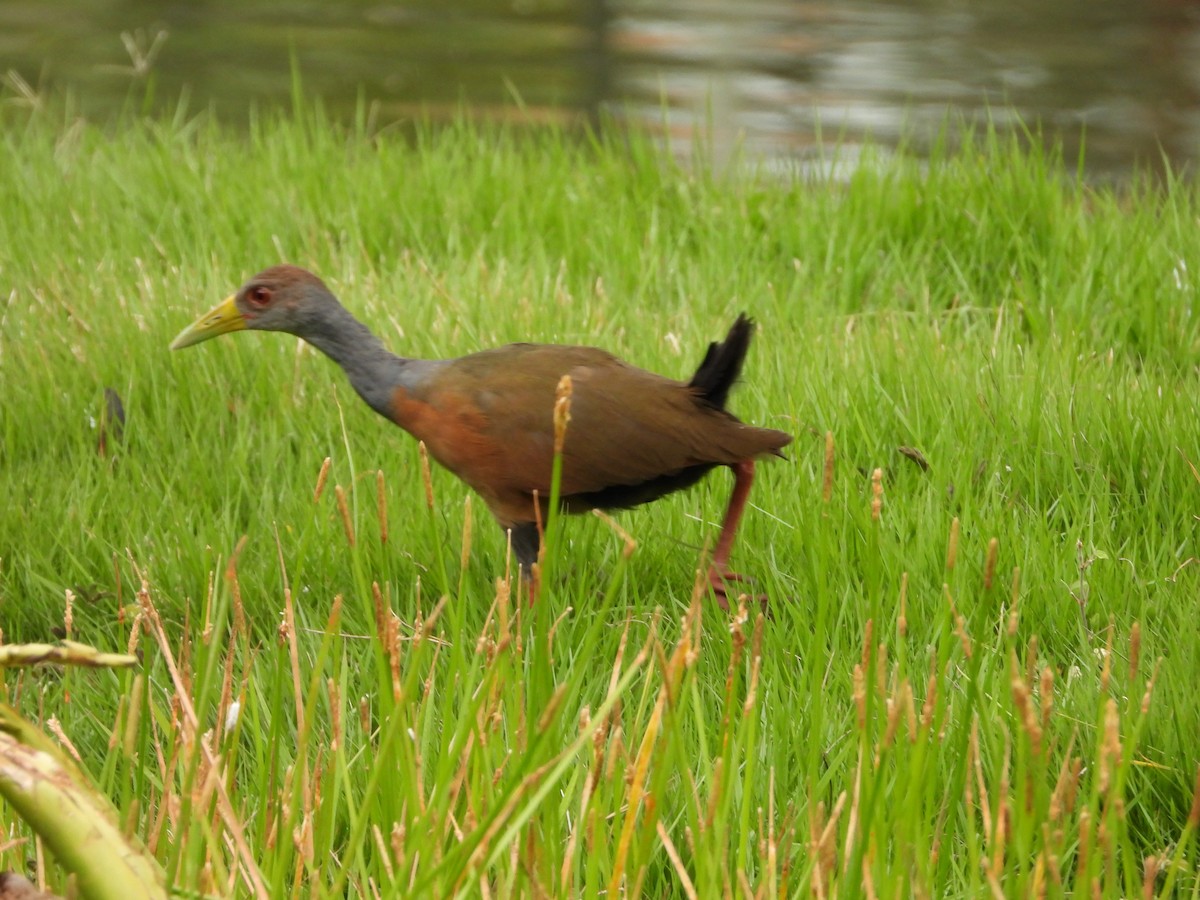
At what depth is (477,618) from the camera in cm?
306

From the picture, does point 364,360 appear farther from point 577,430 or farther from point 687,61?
point 687,61

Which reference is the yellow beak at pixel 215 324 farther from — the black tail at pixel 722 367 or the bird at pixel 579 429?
the black tail at pixel 722 367

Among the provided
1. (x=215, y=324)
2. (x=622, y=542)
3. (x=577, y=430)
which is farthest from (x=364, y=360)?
(x=622, y=542)

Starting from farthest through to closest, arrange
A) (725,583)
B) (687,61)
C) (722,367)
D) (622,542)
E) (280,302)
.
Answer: (687,61), (280,302), (622,542), (722,367), (725,583)

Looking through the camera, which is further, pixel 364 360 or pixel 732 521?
pixel 364 360

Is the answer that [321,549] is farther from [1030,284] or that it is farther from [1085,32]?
[1085,32]

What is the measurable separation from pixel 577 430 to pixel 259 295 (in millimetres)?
935

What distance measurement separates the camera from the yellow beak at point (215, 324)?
353cm

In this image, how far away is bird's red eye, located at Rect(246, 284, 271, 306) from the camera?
3494 millimetres

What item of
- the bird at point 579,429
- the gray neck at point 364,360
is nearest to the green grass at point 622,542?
the bird at point 579,429

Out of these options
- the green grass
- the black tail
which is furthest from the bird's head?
the black tail

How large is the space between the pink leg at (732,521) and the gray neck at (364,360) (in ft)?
2.42

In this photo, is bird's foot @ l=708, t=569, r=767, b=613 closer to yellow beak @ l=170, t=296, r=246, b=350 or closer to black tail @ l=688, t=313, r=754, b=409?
black tail @ l=688, t=313, r=754, b=409

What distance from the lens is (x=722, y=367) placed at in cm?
313
